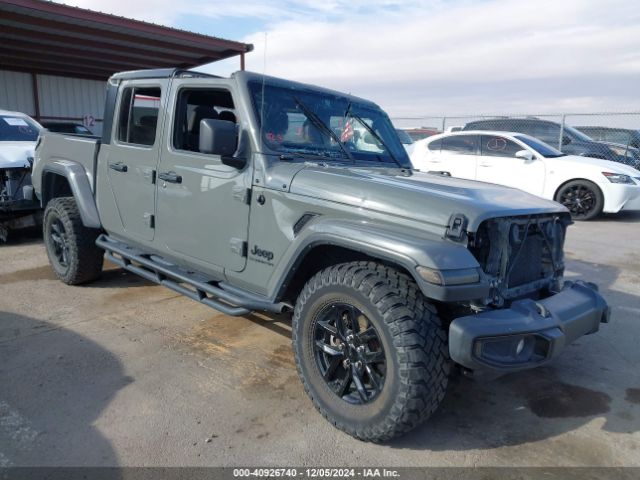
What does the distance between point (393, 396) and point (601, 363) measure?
2104 millimetres

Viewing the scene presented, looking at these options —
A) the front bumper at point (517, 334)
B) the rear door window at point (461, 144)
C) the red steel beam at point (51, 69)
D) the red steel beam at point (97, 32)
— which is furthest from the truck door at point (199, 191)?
the red steel beam at point (51, 69)

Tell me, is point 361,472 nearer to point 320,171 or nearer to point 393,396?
point 393,396

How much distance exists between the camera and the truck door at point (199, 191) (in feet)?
11.1

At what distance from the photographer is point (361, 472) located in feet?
8.09

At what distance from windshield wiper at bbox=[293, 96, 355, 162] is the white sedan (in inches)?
245

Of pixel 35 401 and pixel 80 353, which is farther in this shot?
pixel 80 353

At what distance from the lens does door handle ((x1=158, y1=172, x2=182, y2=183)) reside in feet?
12.3

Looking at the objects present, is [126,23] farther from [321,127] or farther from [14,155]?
[321,127]

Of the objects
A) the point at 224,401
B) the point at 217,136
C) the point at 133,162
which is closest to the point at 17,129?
the point at 133,162

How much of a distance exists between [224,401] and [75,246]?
2662mm

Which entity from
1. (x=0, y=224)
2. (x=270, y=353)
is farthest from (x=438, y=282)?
(x=0, y=224)

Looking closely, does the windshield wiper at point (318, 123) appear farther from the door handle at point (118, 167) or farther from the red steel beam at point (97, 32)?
the red steel beam at point (97, 32)

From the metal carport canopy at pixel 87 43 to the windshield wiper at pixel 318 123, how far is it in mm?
10500

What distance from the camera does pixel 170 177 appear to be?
3.82m
